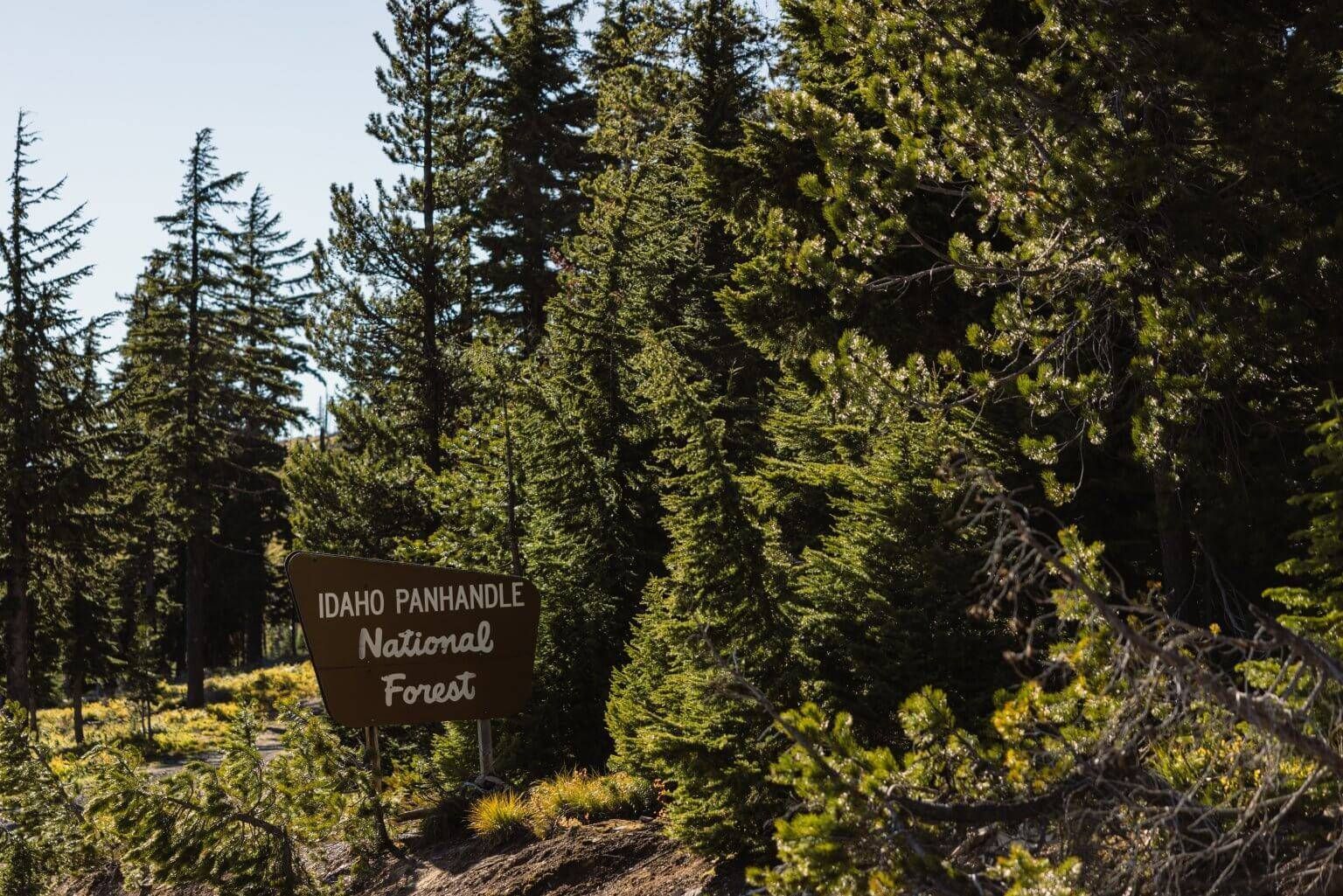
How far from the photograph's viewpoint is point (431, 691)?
32.4 feet

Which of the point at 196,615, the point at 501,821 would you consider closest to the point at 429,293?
the point at 501,821

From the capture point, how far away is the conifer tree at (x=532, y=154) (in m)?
24.9

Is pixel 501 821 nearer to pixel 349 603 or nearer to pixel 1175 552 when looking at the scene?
pixel 349 603

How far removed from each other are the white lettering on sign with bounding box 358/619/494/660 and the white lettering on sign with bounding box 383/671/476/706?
19 cm

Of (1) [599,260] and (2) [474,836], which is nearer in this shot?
(2) [474,836]

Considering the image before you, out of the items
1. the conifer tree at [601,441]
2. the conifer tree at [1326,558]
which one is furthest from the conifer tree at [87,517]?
the conifer tree at [1326,558]

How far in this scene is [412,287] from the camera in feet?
65.8

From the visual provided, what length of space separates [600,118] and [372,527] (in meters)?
8.37

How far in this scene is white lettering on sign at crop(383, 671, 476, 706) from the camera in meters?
9.78

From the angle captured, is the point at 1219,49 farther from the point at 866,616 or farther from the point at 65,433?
the point at 65,433

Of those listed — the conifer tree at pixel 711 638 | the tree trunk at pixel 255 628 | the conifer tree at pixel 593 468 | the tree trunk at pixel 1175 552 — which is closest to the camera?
the conifer tree at pixel 711 638

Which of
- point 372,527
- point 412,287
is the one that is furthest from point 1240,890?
point 412,287

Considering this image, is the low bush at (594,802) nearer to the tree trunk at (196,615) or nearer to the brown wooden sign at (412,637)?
the brown wooden sign at (412,637)

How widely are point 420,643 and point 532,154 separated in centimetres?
1893
